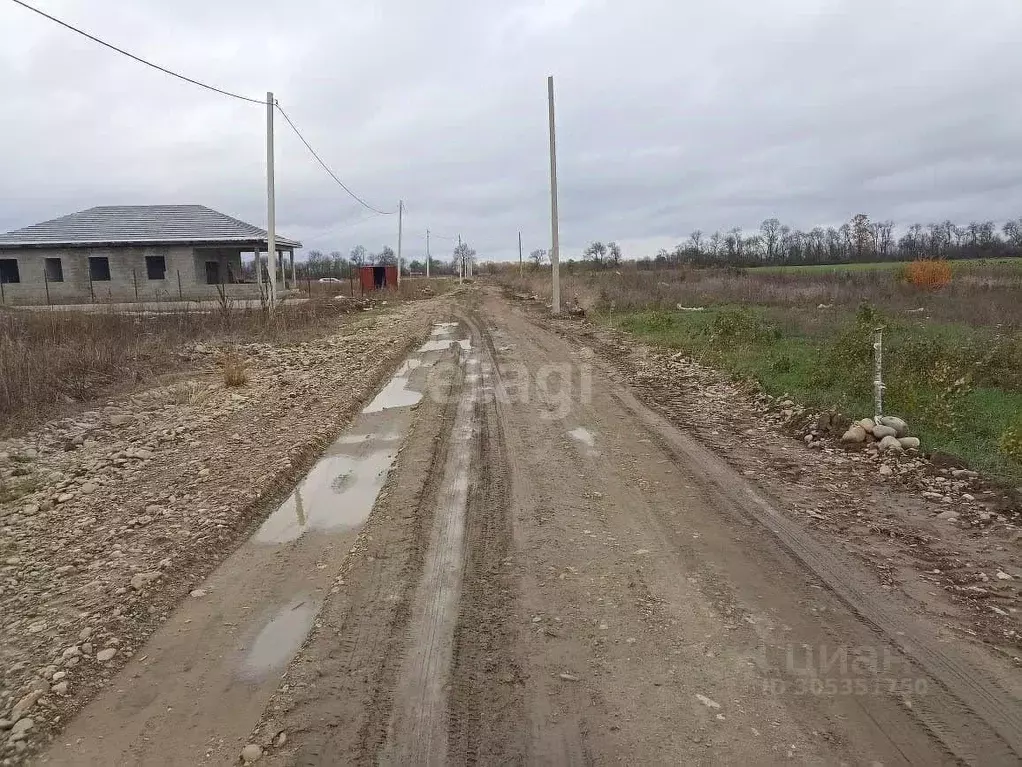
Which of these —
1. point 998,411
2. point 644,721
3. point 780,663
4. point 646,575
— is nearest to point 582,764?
point 644,721

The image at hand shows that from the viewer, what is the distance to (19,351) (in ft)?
36.8

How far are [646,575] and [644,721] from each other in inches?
58.9

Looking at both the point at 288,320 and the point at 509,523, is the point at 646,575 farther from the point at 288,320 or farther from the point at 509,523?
the point at 288,320

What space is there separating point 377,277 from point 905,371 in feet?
119

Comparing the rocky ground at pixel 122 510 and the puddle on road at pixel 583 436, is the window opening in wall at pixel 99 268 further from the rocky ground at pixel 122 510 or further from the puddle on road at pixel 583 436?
the puddle on road at pixel 583 436

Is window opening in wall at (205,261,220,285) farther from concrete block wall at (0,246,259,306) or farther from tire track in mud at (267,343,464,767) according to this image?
tire track in mud at (267,343,464,767)

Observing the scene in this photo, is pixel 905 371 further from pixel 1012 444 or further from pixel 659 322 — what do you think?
pixel 659 322

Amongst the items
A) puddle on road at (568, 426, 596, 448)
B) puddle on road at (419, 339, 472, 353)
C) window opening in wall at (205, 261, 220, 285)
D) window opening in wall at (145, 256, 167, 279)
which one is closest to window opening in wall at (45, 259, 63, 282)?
window opening in wall at (145, 256, 167, 279)

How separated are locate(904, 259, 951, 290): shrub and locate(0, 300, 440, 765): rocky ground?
2859 cm

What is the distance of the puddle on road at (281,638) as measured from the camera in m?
3.60

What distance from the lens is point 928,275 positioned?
3131 cm

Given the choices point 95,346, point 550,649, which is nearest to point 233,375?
point 95,346

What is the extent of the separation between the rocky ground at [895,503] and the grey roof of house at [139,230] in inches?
1108

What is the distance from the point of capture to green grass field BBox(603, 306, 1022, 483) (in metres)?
7.26
